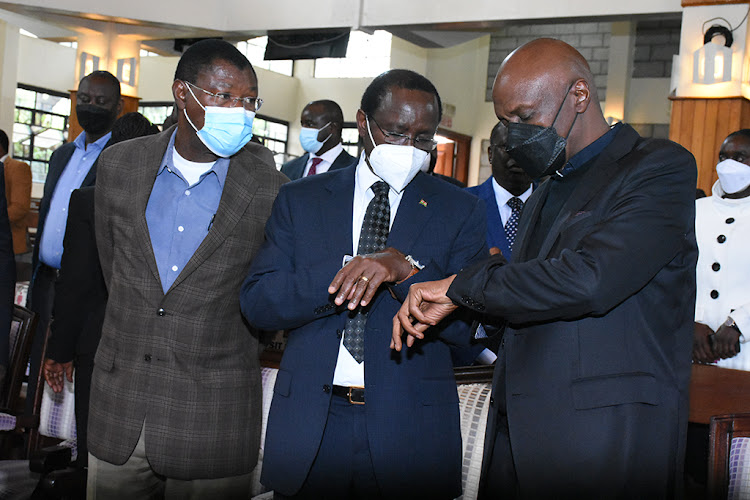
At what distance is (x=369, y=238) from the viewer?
1.95 meters

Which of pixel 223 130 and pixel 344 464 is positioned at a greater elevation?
pixel 223 130

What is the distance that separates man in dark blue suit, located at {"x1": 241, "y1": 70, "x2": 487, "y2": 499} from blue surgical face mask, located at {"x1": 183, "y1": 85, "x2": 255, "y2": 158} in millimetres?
295

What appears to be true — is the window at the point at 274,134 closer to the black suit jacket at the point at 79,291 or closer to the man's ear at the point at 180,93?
the black suit jacket at the point at 79,291

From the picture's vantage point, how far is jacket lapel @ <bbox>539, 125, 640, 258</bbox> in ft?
5.51

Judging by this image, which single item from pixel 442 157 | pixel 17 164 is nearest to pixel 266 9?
pixel 17 164

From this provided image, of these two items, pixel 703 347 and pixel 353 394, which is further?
pixel 703 347

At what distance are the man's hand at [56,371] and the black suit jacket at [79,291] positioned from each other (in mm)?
23

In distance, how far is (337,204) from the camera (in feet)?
6.55

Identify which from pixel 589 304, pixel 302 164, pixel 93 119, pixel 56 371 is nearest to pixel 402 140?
pixel 589 304

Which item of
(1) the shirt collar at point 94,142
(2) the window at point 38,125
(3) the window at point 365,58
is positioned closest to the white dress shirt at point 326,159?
(1) the shirt collar at point 94,142

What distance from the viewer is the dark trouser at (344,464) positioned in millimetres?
1853

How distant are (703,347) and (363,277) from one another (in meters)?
2.39

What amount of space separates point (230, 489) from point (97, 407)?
0.43m

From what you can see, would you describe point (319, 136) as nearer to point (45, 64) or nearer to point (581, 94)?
point (581, 94)
